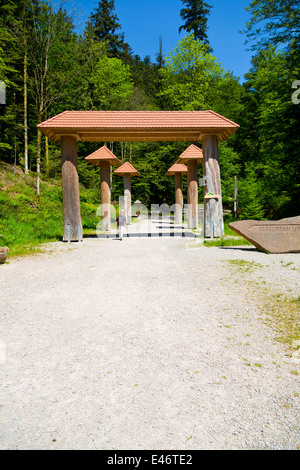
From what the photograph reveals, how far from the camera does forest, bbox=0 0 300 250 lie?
15.5 meters

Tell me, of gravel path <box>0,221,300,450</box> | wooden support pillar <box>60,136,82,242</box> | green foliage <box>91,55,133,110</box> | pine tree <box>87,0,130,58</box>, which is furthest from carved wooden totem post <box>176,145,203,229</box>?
pine tree <box>87,0,130,58</box>

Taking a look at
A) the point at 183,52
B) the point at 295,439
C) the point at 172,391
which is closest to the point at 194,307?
the point at 172,391

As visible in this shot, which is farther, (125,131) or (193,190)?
(193,190)

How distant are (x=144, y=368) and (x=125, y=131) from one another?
11007 millimetres

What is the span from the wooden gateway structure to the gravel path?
266 inches

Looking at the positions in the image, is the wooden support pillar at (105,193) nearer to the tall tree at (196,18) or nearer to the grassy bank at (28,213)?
the grassy bank at (28,213)

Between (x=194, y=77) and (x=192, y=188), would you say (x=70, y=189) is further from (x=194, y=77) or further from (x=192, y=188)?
(x=194, y=77)

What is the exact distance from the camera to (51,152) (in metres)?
24.2

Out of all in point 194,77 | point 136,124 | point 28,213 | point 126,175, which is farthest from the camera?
point 194,77

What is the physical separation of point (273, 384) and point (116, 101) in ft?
108

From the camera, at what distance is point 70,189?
40.9ft

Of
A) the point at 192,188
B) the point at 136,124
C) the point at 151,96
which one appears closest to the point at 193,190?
the point at 192,188

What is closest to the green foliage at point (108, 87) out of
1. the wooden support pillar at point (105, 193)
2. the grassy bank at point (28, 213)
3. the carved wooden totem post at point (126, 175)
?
the carved wooden totem post at point (126, 175)

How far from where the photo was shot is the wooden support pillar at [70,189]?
40.5ft
